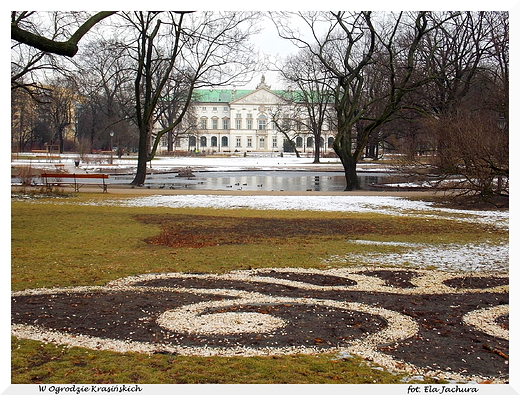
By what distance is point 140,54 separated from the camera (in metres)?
23.7

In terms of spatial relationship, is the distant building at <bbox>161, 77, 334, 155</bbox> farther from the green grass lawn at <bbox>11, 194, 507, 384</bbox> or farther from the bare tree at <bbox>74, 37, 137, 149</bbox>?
the green grass lawn at <bbox>11, 194, 507, 384</bbox>

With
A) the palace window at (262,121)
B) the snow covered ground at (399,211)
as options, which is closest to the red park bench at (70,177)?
the snow covered ground at (399,211)

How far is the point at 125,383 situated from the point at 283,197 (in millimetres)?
15878

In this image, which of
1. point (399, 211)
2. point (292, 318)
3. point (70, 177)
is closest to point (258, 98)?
point (70, 177)

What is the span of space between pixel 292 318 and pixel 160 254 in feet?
14.3

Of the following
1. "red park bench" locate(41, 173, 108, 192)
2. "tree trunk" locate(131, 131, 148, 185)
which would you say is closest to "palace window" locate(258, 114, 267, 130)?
"tree trunk" locate(131, 131, 148, 185)

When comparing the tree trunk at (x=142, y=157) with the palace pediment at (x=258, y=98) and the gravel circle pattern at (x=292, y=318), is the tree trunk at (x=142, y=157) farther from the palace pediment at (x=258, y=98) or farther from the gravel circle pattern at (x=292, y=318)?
the palace pediment at (x=258, y=98)

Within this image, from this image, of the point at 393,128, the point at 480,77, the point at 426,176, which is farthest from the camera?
the point at 393,128

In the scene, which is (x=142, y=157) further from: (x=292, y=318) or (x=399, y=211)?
(x=292, y=318)

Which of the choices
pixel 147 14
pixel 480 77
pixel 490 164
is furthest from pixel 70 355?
pixel 480 77

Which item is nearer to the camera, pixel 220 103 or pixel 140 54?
pixel 140 54

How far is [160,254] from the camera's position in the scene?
9867mm

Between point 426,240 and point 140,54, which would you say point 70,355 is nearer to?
point 426,240

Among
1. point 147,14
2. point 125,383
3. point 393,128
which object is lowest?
point 125,383
